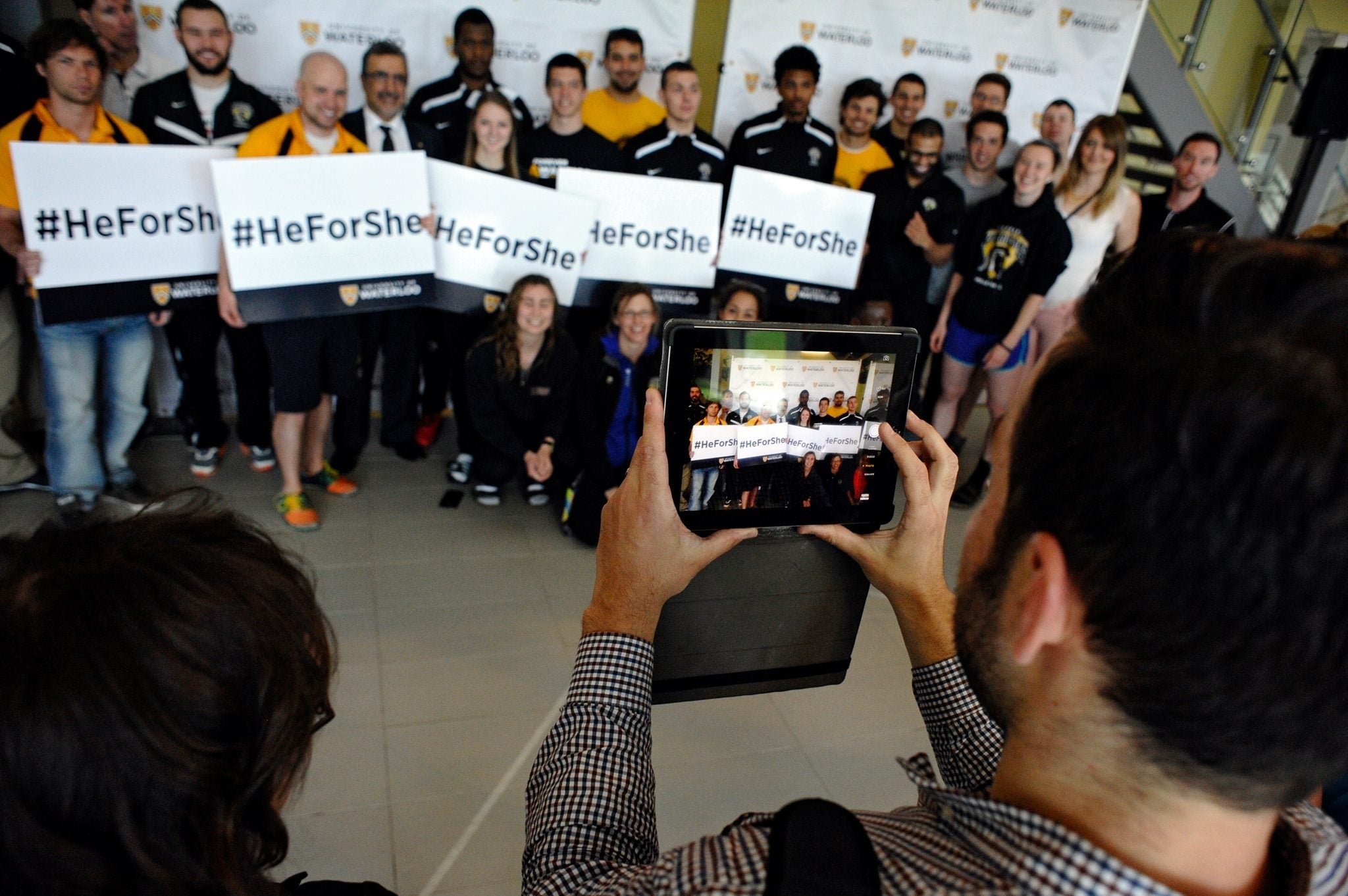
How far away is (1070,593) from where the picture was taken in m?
0.55

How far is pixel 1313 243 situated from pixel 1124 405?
197 millimetres

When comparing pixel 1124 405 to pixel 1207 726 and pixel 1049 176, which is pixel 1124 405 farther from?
pixel 1049 176

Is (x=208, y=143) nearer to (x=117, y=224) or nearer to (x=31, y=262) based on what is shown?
(x=117, y=224)

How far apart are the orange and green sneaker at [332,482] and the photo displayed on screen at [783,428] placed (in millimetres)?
2751

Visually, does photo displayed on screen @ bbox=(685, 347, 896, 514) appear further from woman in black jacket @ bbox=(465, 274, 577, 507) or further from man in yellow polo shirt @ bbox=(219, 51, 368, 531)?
man in yellow polo shirt @ bbox=(219, 51, 368, 531)

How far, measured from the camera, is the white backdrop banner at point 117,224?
2564 mm

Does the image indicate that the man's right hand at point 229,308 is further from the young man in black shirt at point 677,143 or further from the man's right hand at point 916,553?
the man's right hand at point 916,553

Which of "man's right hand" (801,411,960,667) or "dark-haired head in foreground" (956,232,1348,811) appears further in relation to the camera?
"man's right hand" (801,411,960,667)

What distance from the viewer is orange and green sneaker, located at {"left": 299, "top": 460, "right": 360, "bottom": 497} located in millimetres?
3330

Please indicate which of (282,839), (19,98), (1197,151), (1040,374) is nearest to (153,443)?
(19,98)

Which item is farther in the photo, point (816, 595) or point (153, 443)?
point (153, 443)

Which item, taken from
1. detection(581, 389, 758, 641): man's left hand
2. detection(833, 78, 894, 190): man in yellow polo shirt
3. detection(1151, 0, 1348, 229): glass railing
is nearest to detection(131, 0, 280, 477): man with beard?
detection(833, 78, 894, 190): man in yellow polo shirt

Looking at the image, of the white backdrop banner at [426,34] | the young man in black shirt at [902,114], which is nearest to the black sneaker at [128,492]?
the white backdrop banner at [426,34]

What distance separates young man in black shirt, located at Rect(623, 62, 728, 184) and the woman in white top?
158 cm
